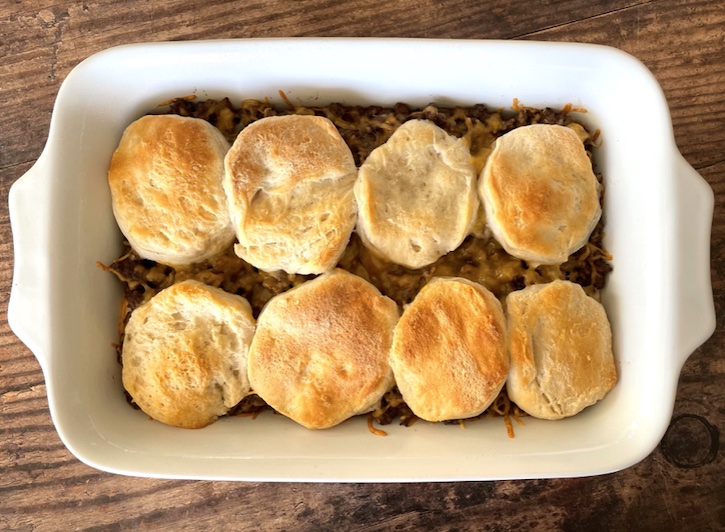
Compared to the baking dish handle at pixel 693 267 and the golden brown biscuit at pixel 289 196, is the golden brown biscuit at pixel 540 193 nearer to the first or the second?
the baking dish handle at pixel 693 267

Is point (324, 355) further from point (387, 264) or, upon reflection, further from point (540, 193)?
point (540, 193)

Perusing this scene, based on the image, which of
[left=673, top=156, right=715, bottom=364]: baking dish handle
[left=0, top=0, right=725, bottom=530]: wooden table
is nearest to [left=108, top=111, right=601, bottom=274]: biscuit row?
[left=673, top=156, right=715, bottom=364]: baking dish handle

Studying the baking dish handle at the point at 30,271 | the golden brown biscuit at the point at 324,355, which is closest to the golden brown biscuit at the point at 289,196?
the golden brown biscuit at the point at 324,355

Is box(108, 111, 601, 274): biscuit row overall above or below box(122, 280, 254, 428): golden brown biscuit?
above

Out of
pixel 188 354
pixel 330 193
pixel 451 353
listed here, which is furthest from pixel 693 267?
pixel 188 354

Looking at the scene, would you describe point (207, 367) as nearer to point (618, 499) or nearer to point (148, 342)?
point (148, 342)

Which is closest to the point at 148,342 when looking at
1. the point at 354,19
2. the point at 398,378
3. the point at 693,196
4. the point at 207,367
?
the point at 207,367

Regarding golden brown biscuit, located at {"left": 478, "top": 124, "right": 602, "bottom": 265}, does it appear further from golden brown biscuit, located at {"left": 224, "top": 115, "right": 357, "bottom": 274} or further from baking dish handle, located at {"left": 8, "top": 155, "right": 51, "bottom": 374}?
baking dish handle, located at {"left": 8, "top": 155, "right": 51, "bottom": 374}
